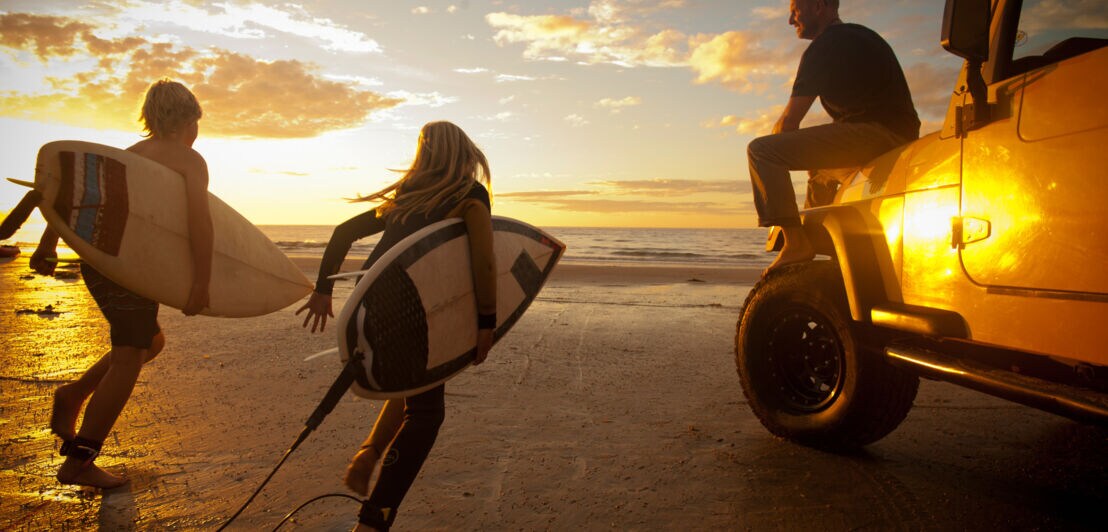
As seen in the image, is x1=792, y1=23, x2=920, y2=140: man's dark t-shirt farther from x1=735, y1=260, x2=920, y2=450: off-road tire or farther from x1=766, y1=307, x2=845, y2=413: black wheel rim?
x1=766, y1=307, x2=845, y2=413: black wheel rim

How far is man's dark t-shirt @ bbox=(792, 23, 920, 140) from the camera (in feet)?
11.6

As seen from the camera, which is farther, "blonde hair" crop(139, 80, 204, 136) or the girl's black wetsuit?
"blonde hair" crop(139, 80, 204, 136)

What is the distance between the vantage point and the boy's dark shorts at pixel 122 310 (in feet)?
9.77

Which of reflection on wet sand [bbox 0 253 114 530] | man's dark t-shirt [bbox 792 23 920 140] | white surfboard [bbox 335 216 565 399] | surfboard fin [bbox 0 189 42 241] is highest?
man's dark t-shirt [bbox 792 23 920 140]

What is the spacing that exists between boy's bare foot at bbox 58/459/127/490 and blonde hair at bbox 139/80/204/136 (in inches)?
63.5

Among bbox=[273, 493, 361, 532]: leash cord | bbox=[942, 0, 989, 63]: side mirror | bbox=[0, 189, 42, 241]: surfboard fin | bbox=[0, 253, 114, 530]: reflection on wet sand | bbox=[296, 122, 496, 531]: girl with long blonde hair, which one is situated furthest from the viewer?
bbox=[0, 189, 42, 241]: surfboard fin

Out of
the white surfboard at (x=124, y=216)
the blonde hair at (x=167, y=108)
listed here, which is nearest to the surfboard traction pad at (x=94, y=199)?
the white surfboard at (x=124, y=216)

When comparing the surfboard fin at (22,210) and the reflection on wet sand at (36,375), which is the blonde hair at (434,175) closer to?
the surfboard fin at (22,210)

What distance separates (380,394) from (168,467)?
1663mm

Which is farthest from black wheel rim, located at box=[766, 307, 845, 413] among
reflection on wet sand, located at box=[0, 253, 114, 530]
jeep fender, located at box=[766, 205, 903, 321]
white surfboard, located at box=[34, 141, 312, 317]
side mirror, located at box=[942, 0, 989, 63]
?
reflection on wet sand, located at box=[0, 253, 114, 530]

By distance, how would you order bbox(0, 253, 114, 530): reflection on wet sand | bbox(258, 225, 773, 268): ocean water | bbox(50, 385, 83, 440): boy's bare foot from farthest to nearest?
1. bbox(258, 225, 773, 268): ocean water
2. bbox(50, 385, 83, 440): boy's bare foot
3. bbox(0, 253, 114, 530): reflection on wet sand

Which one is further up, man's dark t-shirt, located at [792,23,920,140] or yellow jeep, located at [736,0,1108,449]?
man's dark t-shirt, located at [792,23,920,140]

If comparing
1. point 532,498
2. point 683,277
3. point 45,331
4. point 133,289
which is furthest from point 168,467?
point 683,277

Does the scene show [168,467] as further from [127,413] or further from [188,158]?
[188,158]
